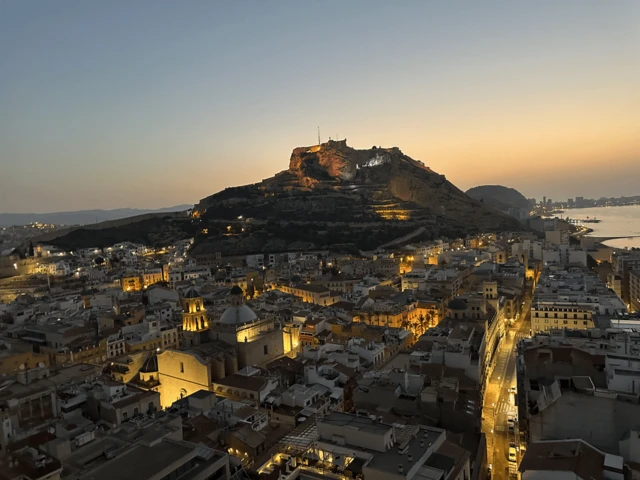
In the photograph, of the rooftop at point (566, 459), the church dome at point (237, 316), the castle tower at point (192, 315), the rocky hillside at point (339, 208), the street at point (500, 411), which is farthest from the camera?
the rocky hillside at point (339, 208)

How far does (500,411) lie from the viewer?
72.4 feet

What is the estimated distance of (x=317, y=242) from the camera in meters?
77.1

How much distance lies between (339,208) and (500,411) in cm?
7267

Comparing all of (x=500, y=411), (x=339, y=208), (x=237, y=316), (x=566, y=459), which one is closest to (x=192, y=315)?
(x=237, y=316)

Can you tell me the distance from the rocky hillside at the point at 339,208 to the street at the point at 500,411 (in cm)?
4621

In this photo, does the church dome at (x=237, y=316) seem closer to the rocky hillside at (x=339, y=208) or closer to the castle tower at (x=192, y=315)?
the castle tower at (x=192, y=315)

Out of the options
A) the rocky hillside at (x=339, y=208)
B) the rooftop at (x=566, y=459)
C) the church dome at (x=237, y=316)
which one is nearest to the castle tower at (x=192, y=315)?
the church dome at (x=237, y=316)

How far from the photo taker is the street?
59.1ft

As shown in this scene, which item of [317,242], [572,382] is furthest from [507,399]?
[317,242]

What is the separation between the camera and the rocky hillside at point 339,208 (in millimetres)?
78875

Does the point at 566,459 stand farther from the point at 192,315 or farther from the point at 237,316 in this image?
the point at 192,315

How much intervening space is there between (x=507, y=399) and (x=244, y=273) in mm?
34387

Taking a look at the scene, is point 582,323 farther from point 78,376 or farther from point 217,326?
point 78,376

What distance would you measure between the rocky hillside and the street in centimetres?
4621
